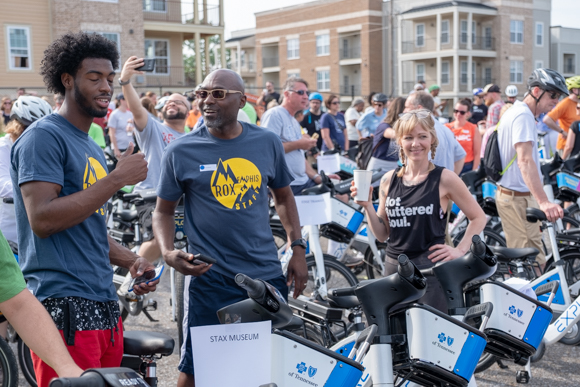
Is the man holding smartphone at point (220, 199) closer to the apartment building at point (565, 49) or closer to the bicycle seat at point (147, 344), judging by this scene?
the bicycle seat at point (147, 344)

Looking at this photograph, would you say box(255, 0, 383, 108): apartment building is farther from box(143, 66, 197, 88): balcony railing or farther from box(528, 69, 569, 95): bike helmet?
box(528, 69, 569, 95): bike helmet

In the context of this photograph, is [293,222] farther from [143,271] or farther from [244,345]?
[244,345]

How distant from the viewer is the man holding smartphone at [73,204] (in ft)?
8.46

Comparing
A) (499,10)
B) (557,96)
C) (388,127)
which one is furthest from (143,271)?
(499,10)

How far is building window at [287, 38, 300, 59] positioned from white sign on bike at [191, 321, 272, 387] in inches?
2160

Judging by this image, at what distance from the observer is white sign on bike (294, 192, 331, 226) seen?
19.6 feet

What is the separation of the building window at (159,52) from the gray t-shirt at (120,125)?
63.4ft

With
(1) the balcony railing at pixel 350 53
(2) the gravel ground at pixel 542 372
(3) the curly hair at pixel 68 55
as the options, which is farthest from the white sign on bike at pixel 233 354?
(1) the balcony railing at pixel 350 53

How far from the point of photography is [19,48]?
26.7 metres

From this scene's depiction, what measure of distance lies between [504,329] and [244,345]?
166cm

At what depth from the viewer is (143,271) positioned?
2996 mm

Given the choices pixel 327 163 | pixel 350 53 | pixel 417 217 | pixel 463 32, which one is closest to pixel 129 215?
pixel 327 163

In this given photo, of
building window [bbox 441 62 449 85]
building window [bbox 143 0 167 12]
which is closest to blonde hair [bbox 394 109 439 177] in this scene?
building window [bbox 143 0 167 12]

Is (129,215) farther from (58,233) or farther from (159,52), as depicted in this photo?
(159,52)
